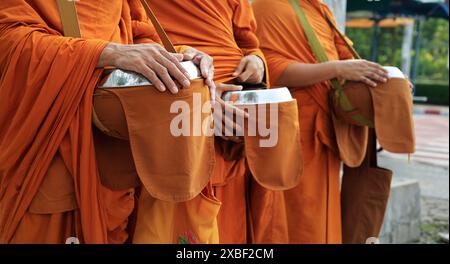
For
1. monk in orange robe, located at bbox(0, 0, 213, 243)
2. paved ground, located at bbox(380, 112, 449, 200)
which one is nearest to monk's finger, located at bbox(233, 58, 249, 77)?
monk in orange robe, located at bbox(0, 0, 213, 243)

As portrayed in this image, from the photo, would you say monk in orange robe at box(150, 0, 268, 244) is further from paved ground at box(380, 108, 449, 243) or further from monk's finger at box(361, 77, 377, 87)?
paved ground at box(380, 108, 449, 243)

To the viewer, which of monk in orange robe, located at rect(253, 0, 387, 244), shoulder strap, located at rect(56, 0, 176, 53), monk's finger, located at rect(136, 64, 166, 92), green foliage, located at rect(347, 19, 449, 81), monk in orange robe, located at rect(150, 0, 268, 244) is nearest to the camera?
monk's finger, located at rect(136, 64, 166, 92)

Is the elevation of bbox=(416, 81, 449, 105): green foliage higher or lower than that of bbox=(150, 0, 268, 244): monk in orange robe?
lower

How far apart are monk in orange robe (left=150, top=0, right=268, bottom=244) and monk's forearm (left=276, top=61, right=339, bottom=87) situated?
26cm

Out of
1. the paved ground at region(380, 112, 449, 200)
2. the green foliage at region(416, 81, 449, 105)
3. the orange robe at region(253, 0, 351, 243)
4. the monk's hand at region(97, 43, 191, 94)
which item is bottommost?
the green foliage at region(416, 81, 449, 105)

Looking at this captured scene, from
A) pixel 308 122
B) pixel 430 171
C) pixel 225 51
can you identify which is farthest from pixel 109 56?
pixel 430 171

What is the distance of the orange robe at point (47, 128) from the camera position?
1.18 meters

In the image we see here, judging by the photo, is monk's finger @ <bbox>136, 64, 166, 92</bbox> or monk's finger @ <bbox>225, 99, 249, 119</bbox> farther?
monk's finger @ <bbox>225, 99, 249, 119</bbox>

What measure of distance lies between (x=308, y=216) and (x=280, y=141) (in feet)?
2.31

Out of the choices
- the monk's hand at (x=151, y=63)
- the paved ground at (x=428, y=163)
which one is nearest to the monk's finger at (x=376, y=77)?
the monk's hand at (x=151, y=63)

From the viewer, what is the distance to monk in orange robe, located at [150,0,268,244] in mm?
1615

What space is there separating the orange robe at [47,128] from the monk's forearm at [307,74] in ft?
3.10

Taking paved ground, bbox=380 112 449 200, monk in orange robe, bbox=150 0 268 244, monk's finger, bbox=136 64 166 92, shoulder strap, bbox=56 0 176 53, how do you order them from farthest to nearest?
1. paved ground, bbox=380 112 449 200
2. monk in orange robe, bbox=150 0 268 244
3. shoulder strap, bbox=56 0 176 53
4. monk's finger, bbox=136 64 166 92

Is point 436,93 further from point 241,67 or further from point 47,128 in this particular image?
point 47,128
